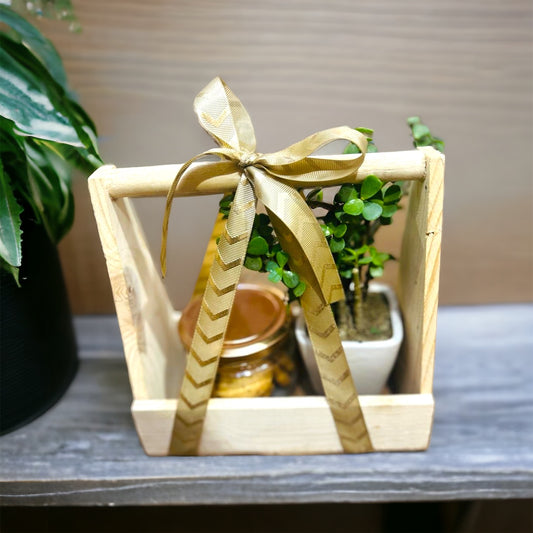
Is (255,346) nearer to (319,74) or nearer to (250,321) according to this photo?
(250,321)

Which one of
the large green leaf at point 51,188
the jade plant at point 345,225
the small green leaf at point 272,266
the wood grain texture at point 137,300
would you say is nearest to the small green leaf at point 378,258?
the jade plant at point 345,225

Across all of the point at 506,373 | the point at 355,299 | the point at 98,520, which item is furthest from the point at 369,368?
the point at 98,520

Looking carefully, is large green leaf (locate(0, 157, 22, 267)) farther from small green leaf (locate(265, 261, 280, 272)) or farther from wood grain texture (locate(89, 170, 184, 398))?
small green leaf (locate(265, 261, 280, 272))

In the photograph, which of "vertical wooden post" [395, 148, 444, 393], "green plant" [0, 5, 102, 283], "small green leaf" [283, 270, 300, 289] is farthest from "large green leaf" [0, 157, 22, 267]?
"vertical wooden post" [395, 148, 444, 393]

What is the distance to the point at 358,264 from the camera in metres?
0.48

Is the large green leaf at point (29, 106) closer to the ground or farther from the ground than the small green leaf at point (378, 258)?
farther from the ground

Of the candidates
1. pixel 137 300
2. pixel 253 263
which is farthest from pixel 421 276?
pixel 137 300

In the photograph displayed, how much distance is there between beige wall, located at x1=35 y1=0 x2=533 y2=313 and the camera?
0.57 meters

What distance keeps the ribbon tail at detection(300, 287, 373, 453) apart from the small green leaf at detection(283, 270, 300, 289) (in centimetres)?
1

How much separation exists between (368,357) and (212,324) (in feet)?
0.54

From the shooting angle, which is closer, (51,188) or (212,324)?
(212,324)

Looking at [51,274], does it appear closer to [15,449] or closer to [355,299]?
[15,449]

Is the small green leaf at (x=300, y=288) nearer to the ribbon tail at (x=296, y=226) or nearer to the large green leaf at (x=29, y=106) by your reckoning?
the ribbon tail at (x=296, y=226)

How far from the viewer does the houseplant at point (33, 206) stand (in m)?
0.45
